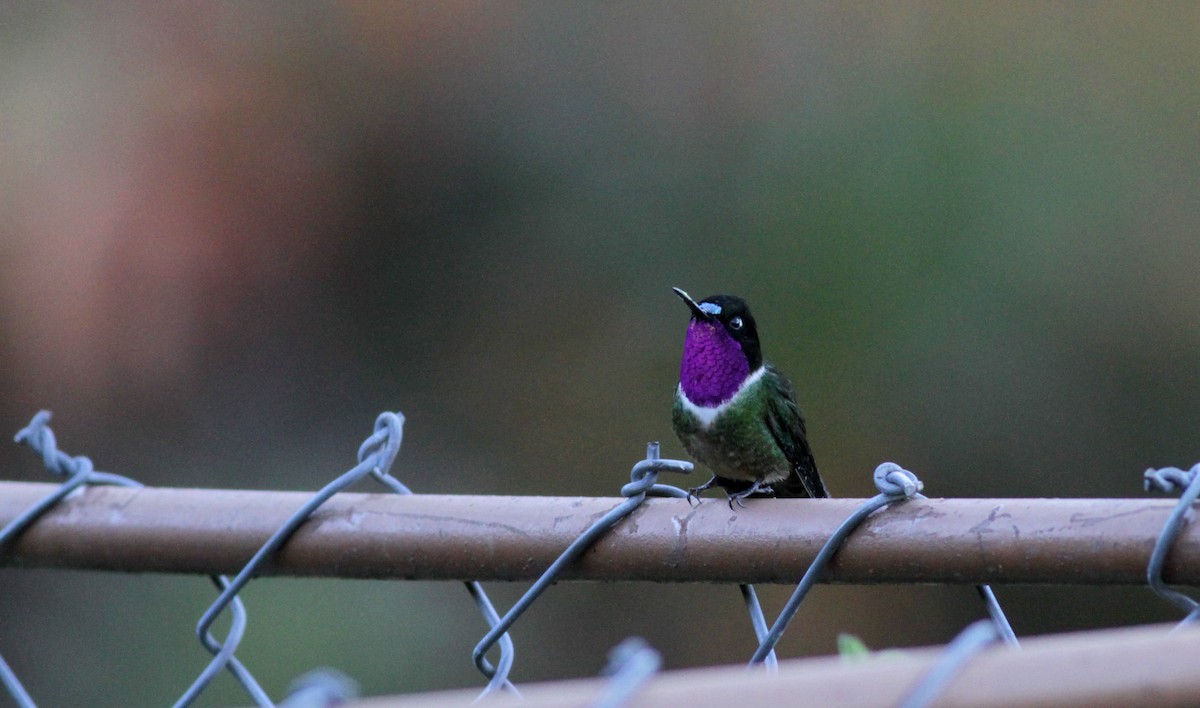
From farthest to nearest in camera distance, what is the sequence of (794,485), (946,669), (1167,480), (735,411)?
(794,485) → (735,411) → (1167,480) → (946,669)

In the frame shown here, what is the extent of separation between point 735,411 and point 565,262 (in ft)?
7.90

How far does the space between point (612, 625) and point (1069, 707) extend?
3.64 meters

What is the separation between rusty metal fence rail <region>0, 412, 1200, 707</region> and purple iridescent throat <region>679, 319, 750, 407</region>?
2.21ft

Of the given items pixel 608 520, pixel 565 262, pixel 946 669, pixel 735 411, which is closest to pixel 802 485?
pixel 735 411

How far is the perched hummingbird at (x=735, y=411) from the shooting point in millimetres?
1646

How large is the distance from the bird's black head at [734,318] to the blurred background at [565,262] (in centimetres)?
173

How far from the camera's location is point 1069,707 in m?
0.43

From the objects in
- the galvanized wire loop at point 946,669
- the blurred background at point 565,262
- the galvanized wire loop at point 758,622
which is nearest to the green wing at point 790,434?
the galvanized wire loop at point 758,622

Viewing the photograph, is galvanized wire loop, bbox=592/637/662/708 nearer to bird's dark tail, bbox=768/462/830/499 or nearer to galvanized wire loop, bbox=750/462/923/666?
galvanized wire loop, bbox=750/462/923/666

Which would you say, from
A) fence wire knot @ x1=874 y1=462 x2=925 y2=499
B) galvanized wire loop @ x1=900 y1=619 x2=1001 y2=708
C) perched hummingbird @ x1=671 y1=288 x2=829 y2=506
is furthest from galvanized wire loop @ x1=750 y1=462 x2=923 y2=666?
perched hummingbird @ x1=671 y1=288 x2=829 y2=506

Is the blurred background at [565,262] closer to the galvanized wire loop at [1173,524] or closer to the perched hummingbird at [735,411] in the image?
the perched hummingbird at [735,411]

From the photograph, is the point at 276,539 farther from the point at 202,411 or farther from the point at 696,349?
the point at 202,411

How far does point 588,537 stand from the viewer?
2.89 ft

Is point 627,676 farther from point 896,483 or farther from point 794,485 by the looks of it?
point 794,485
